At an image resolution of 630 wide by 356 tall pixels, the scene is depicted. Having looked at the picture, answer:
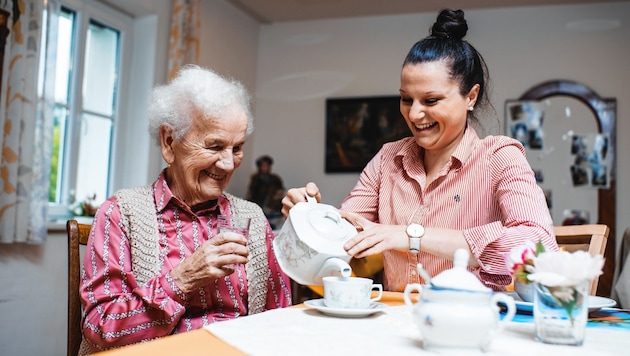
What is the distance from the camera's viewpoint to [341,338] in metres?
0.89

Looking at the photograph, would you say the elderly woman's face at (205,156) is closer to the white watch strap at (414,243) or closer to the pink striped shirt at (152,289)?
the pink striped shirt at (152,289)

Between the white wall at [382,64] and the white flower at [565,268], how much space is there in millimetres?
4387

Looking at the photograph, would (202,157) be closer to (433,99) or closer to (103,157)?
(433,99)

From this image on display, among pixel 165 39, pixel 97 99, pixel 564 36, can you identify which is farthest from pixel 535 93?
pixel 97 99

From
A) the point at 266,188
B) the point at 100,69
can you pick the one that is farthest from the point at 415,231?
the point at 266,188

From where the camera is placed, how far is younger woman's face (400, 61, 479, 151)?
1438 millimetres

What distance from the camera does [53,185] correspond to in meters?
3.48

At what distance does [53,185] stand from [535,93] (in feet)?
12.7

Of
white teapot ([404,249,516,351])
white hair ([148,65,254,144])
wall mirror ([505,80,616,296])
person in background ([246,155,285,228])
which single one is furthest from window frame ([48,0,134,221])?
wall mirror ([505,80,616,296])

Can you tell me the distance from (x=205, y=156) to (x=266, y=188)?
3.66 metres

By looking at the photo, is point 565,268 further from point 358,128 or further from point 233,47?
point 233,47

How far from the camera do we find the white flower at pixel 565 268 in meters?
0.83

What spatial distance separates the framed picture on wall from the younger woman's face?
380 cm

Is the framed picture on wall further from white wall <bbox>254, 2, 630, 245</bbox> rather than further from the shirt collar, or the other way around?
the shirt collar
